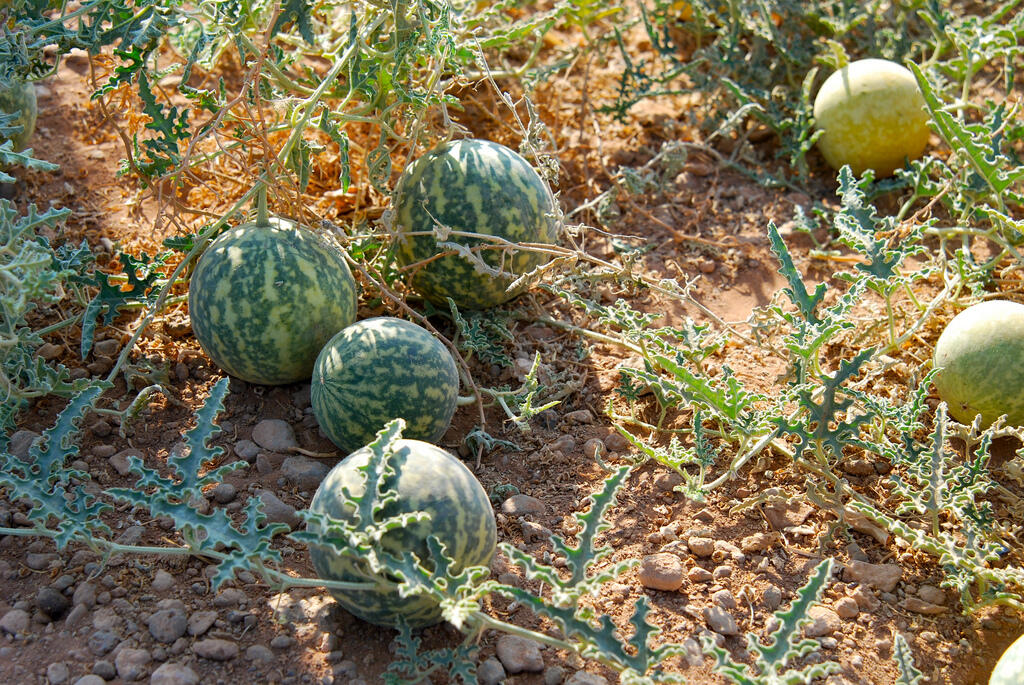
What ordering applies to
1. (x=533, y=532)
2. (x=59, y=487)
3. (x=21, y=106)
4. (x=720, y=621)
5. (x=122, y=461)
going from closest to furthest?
1. (x=59, y=487)
2. (x=720, y=621)
3. (x=533, y=532)
4. (x=122, y=461)
5. (x=21, y=106)

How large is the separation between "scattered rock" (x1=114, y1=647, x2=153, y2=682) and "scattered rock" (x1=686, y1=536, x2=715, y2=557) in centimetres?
145

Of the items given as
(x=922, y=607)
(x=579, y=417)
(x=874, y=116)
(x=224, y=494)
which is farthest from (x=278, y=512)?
(x=874, y=116)

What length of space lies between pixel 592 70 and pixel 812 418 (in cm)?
278

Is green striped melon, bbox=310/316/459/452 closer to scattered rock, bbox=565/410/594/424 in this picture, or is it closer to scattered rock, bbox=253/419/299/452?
scattered rock, bbox=253/419/299/452

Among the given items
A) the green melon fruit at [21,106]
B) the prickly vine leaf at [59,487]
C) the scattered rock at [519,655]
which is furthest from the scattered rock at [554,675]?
the green melon fruit at [21,106]

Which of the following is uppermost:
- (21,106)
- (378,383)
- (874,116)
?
(874,116)

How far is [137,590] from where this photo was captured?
7.86 ft

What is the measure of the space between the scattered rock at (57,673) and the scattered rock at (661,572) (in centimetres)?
145

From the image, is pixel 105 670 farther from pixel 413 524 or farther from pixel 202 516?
pixel 413 524

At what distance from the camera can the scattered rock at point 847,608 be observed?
2.51 meters

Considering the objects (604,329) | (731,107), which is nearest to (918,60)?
(731,107)

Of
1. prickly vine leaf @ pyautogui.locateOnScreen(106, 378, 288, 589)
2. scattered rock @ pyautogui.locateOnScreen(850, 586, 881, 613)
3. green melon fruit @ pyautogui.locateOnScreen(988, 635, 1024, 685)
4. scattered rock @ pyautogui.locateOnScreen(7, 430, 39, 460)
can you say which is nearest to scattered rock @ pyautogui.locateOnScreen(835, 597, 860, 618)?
scattered rock @ pyautogui.locateOnScreen(850, 586, 881, 613)

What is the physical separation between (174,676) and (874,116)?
3456 millimetres

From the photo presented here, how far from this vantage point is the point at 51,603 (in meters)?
2.32
